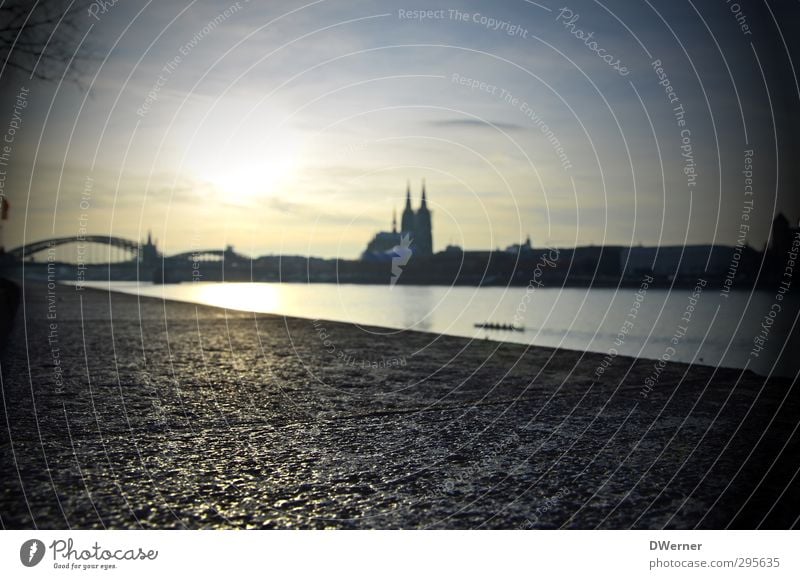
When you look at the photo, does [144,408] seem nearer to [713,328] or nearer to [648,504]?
[648,504]

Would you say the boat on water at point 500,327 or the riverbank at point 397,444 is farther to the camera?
the boat on water at point 500,327

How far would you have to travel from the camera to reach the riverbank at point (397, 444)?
314 centimetres

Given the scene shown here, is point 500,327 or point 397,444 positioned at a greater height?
point 397,444

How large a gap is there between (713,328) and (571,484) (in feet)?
258

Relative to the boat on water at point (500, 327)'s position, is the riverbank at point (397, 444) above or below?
above

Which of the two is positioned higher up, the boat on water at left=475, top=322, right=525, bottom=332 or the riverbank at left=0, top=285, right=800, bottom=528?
the riverbank at left=0, top=285, right=800, bottom=528

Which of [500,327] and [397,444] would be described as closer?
[397,444]

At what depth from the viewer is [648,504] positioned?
128 inches

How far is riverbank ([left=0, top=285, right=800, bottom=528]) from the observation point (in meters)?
3.14

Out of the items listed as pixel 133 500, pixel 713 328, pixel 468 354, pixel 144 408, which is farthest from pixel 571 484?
pixel 713 328

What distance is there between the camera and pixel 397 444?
4.28m

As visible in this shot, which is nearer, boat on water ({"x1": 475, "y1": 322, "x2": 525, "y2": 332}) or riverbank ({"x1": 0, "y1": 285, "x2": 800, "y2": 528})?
riverbank ({"x1": 0, "y1": 285, "x2": 800, "y2": 528})
